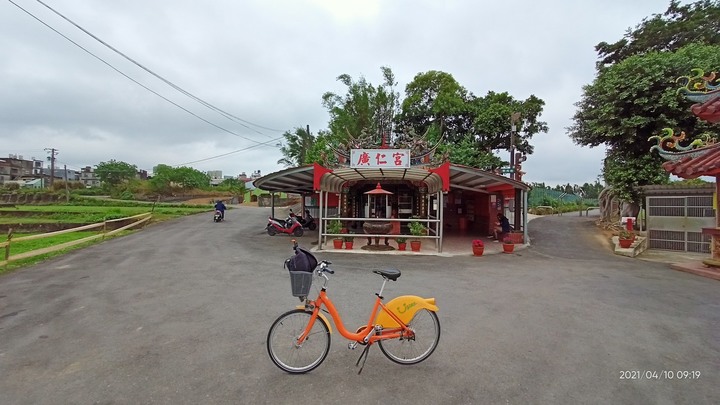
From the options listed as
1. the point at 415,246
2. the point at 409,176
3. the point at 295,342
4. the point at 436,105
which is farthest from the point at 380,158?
the point at 436,105

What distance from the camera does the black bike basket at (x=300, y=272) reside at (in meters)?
2.79

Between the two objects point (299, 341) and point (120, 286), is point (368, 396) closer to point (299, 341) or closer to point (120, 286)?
point (299, 341)

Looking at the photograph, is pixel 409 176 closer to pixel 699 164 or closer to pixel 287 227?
pixel 287 227

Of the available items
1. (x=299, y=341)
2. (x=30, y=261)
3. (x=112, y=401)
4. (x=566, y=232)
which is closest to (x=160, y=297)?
(x=112, y=401)

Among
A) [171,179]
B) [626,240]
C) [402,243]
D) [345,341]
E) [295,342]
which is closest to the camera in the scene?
[295,342]

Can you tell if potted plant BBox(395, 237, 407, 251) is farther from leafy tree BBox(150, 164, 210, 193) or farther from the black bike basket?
leafy tree BBox(150, 164, 210, 193)

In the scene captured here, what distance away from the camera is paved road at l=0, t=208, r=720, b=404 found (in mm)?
2664

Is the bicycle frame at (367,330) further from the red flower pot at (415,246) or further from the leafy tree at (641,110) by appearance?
the leafy tree at (641,110)

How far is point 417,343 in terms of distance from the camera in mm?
3160

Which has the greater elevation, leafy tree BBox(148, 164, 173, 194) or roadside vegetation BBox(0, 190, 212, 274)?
leafy tree BBox(148, 164, 173, 194)

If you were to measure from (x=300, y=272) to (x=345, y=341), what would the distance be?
125 cm

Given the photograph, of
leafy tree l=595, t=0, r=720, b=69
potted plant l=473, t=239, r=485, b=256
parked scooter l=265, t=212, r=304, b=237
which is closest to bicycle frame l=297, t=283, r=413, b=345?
potted plant l=473, t=239, r=485, b=256

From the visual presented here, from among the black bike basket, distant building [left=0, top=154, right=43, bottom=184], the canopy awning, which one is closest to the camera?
the black bike basket

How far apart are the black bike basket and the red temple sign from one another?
7.49 m
